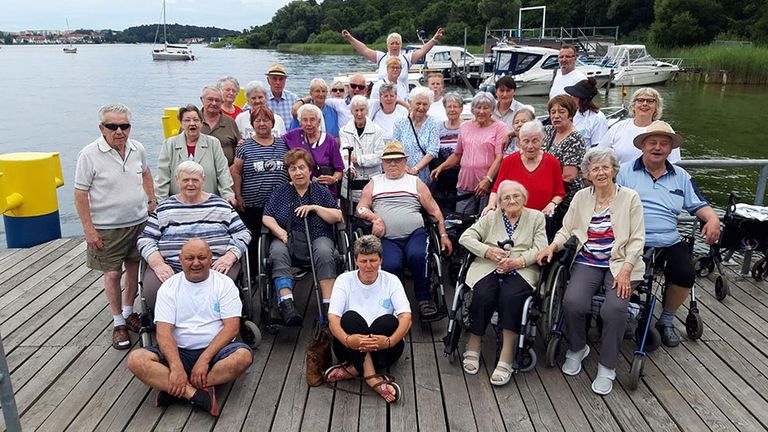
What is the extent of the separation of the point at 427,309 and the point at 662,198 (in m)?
1.44

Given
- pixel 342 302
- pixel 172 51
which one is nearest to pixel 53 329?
pixel 342 302

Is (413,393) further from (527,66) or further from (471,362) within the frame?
(527,66)

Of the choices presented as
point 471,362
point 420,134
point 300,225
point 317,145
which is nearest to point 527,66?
point 420,134

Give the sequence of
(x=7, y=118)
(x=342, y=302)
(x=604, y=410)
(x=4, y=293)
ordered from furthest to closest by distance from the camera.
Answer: (x=7, y=118), (x=4, y=293), (x=342, y=302), (x=604, y=410)

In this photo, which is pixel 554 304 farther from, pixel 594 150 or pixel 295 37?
pixel 295 37

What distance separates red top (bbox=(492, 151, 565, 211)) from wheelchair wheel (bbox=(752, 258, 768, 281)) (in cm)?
186

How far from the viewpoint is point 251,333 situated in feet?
10.6

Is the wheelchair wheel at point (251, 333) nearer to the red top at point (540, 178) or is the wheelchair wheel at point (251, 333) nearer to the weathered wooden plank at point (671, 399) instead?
the red top at point (540, 178)

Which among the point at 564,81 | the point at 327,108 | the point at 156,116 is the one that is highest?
the point at 564,81

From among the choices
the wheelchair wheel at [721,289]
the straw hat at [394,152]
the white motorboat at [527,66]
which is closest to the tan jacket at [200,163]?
the straw hat at [394,152]

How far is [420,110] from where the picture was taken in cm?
425

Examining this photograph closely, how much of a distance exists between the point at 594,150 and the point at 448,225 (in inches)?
51.5

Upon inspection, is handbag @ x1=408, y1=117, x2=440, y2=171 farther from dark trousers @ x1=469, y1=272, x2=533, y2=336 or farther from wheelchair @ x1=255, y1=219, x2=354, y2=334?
dark trousers @ x1=469, y1=272, x2=533, y2=336

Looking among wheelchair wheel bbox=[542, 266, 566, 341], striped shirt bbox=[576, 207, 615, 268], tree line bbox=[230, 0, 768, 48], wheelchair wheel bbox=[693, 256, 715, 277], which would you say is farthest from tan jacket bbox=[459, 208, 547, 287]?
tree line bbox=[230, 0, 768, 48]
